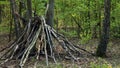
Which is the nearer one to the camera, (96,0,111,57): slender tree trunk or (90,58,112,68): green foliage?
(90,58,112,68): green foliage

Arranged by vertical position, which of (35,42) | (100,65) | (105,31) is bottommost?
(100,65)

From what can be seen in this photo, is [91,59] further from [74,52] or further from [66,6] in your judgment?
[66,6]

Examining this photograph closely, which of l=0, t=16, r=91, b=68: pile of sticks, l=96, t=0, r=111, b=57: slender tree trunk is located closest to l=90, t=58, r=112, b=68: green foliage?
l=96, t=0, r=111, b=57: slender tree trunk

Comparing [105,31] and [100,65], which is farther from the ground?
[105,31]

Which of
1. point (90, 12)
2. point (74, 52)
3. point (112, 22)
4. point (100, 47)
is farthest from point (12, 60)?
point (90, 12)

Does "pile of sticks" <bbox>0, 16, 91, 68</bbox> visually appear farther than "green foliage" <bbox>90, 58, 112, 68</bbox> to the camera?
Yes

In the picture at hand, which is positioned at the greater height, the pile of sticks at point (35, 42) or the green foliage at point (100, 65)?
the pile of sticks at point (35, 42)

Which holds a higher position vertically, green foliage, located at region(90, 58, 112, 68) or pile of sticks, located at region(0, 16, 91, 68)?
pile of sticks, located at region(0, 16, 91, 68)

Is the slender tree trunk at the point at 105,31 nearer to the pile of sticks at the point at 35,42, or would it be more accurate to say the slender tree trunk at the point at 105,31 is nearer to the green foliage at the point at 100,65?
the green foliage at the point at 100,65

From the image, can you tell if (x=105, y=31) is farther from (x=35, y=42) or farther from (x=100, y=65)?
(x=35, y=42)

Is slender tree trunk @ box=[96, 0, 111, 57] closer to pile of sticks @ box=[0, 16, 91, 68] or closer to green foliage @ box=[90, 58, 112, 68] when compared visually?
green foliage @ box=[90, 58, 112, 68]

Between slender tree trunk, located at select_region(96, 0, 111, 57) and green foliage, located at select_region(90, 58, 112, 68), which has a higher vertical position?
slender tree trunk, located at select_region(96, 0, 111, 57)

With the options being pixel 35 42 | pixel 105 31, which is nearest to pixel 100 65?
pixel 105 31

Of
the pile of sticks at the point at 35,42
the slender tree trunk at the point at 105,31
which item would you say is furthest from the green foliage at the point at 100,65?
the pile of sticks at the point at 35,42
